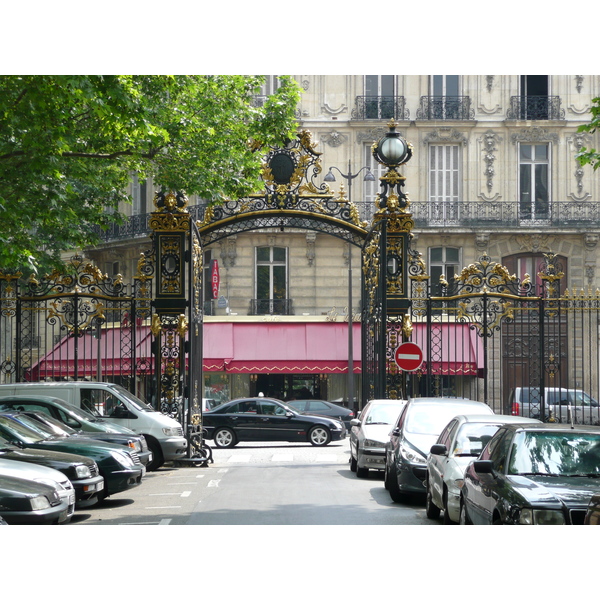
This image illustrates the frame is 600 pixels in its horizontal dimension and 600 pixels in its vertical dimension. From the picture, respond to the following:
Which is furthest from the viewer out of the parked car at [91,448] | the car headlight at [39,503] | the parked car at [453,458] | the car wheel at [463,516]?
the parked car at [91,448]

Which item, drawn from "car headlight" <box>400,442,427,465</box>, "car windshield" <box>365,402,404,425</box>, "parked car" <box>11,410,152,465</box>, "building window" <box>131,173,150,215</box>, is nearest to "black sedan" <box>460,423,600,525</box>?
"car headlight" <box>400,442,427,465</box>

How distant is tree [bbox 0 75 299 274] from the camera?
14.6 m

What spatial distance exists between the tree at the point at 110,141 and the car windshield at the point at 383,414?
503cm

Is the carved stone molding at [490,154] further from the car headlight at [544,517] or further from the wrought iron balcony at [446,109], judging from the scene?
the car headlight at [544,517]

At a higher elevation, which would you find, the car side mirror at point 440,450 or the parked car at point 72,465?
the car side mirror at point 440,450

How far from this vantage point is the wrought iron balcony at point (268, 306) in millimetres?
37656

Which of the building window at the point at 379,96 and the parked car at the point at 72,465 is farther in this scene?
the building window at the point at 379,96

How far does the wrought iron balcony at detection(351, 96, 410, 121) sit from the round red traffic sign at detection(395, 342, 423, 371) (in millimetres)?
19393

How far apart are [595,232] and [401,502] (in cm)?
2443

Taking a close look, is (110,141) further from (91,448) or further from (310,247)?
(310,247)

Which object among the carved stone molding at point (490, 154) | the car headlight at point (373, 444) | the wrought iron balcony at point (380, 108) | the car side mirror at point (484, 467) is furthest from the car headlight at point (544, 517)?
the wrought iron balcony at point (380, 108)

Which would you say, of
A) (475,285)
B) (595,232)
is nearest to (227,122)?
(475,285)

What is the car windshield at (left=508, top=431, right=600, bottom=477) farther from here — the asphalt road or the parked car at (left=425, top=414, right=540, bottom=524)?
the asphalt road
